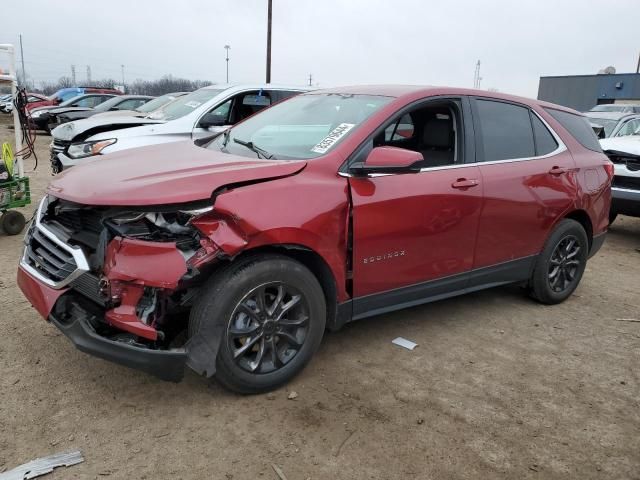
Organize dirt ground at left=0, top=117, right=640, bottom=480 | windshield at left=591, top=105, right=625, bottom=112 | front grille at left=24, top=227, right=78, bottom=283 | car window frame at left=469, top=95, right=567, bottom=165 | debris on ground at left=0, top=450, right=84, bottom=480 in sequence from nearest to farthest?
debris on ground at left=0, top=450, right=84, bottom=480 → dirt ground at left=0, top=117, right=640, bottom=480 → front grille at left=24, top=227, right=78, bottom=283 → car window frame at left=469, top=95, right=567, bottom=165 → windshield at left=591, top=105, right=625, bottom=112

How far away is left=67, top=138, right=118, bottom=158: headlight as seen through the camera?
6.68m

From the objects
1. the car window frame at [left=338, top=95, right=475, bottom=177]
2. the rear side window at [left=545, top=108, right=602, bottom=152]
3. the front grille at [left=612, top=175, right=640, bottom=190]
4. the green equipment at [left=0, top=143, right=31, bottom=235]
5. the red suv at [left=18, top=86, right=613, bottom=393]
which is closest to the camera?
the red suv at [left=18, top=86, right=613, bottom=393]

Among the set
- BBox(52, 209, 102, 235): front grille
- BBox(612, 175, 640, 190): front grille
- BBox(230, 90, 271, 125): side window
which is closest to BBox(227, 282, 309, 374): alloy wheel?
BBox(52, 209, 102, 235): front grille

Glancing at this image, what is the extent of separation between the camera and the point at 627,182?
7.14m

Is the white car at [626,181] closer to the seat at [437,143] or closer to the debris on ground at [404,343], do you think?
the seat at [437,143]

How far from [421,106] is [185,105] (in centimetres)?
518

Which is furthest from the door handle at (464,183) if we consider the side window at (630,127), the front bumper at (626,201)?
the side window at (630,127)

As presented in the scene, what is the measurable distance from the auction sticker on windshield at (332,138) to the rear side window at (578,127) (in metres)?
2.20

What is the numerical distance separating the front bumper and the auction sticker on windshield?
521 cm

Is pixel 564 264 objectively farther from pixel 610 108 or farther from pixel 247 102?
pixel 610 108

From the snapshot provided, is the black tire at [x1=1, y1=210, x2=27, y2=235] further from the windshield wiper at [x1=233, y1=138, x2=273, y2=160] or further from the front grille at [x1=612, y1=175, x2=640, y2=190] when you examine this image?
the front grille at [x1=612, y1=175, x2=640, y2=190]

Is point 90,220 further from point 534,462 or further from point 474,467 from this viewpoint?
point 534,462

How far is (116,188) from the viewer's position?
2.79 meters

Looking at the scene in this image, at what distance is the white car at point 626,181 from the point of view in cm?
698
